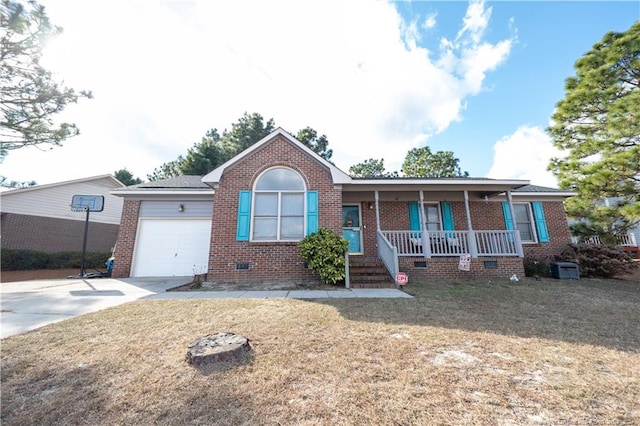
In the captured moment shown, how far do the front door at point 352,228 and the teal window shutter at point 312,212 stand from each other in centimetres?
227

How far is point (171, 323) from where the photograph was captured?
12.5ft

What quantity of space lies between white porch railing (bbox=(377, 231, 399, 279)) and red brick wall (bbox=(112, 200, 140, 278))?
9.48m

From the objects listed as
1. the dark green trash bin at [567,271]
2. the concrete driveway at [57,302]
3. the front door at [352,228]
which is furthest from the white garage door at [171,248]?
the dark green trash bin at [567,271]

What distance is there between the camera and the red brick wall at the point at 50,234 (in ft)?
42.7

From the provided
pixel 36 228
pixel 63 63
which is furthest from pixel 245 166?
pixel 36 228

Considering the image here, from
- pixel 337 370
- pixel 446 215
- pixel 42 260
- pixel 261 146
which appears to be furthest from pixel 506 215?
pixel 42 260

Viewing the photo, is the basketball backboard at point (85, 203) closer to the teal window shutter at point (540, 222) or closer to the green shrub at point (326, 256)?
the green shrub at point (326, 256)

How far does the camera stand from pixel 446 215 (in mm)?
10172

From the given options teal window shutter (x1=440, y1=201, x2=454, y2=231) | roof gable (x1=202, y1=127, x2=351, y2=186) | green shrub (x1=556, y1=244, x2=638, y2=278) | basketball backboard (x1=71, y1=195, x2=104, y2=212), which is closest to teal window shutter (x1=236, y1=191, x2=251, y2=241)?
roof gable (x1=202, y1=127, x2=351, y2=186)

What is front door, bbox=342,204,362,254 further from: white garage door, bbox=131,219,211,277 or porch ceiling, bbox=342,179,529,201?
white garage door, bbox=131,219,211,277

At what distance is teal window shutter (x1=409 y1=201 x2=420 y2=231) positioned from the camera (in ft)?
32.7

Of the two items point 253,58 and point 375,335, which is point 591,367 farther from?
point 253,58

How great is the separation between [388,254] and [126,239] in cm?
991

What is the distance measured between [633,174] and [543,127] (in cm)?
353
